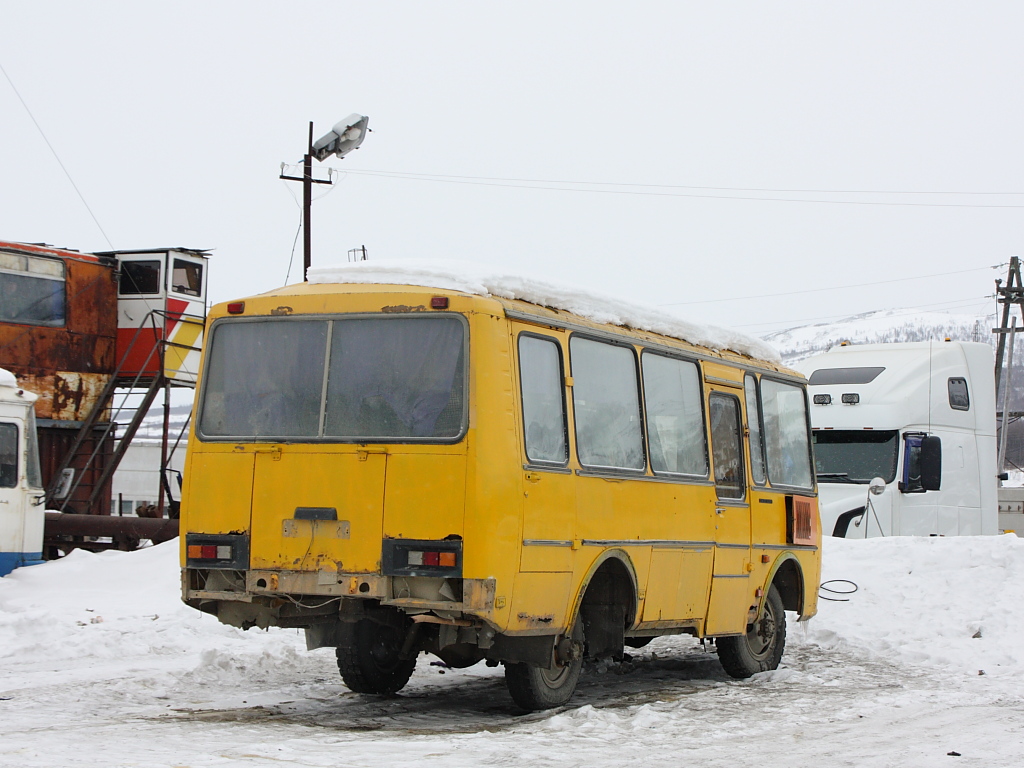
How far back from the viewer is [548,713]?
9070mm

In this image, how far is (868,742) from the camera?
827cm

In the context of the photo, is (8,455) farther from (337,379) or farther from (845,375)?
(845,375)

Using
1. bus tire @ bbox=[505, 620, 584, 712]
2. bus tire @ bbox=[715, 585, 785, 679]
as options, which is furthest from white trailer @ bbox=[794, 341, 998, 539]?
bus tire @ bbox=[505, 620, 584, 712]

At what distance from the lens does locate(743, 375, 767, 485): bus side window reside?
39.5 ft

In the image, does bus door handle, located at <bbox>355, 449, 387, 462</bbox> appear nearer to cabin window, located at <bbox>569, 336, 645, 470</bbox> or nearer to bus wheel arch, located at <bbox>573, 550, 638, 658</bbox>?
cabin window, located at <bbox>569, 336, 645, 470</bbox>

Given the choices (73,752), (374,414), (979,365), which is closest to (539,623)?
(374,414)

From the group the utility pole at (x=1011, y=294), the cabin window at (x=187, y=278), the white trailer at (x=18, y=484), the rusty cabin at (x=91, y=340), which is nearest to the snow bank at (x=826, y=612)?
the white trailer at (x=18, y=484)

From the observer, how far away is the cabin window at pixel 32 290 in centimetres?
2280

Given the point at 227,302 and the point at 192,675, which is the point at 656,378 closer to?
the point at 227,302

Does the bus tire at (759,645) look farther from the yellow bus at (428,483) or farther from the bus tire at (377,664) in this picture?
the bus tire at (377,664)

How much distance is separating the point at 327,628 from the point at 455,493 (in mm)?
1507

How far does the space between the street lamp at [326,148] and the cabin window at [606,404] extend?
18.5 meters

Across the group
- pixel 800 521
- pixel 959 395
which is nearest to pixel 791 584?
pixel 800 521

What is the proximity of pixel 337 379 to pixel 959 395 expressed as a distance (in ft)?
46.3
